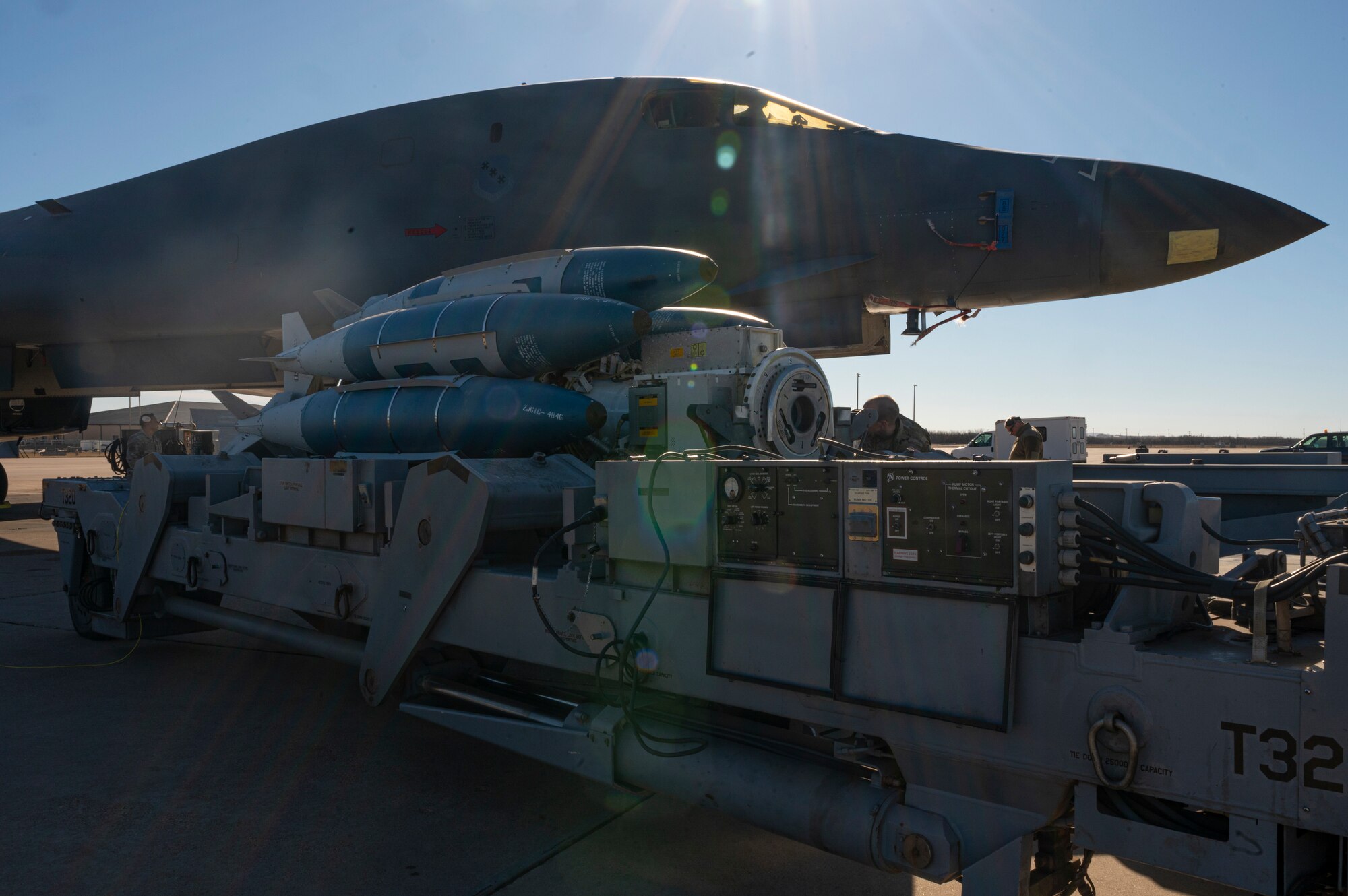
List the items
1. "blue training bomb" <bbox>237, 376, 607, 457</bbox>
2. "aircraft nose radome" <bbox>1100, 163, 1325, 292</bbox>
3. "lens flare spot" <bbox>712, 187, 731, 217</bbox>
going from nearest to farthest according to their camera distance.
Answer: "blue training bomb" <bbox>237, 376, 607, 457</bbox>, "aircraft nose radome" <bbox>1100, 163, 1325, 292</bbox>, "lens flare spot" <bbox>712, 187, 731, 217</bbox>

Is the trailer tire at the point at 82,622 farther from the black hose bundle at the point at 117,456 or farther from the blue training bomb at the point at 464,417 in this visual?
the black hose bundle at the point at 117,456

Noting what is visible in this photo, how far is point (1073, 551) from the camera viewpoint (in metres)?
2.43

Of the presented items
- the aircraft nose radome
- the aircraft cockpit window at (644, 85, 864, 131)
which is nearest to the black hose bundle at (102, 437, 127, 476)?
the aircraft cockpit window at (644, 85, 864, 131)

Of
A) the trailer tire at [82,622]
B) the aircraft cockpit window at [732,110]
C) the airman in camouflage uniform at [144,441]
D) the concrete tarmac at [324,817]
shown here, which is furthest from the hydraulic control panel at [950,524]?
the airman in camouflage uniform at [144,441]

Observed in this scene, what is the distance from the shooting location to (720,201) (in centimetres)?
743

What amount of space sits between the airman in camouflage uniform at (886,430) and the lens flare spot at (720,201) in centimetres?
221

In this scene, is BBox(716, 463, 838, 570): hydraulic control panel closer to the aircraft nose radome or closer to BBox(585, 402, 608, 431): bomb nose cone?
BBox(585, 402, 608, 431): bomb nose cone

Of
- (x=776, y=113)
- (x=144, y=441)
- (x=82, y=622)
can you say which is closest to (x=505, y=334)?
(x=776, y=113)

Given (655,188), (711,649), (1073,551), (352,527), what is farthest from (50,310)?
(1073,551)

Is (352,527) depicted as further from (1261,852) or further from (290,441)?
(1261,852)

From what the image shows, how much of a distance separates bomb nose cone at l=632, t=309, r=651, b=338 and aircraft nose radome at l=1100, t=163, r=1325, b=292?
3466mm

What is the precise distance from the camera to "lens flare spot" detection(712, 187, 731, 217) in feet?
24.3

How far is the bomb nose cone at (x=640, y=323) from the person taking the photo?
523cm

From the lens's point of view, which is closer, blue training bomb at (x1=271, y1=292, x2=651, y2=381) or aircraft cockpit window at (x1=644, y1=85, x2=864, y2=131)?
blue training bomb at (x1=271, y1=292, x2=651, y2=381)
